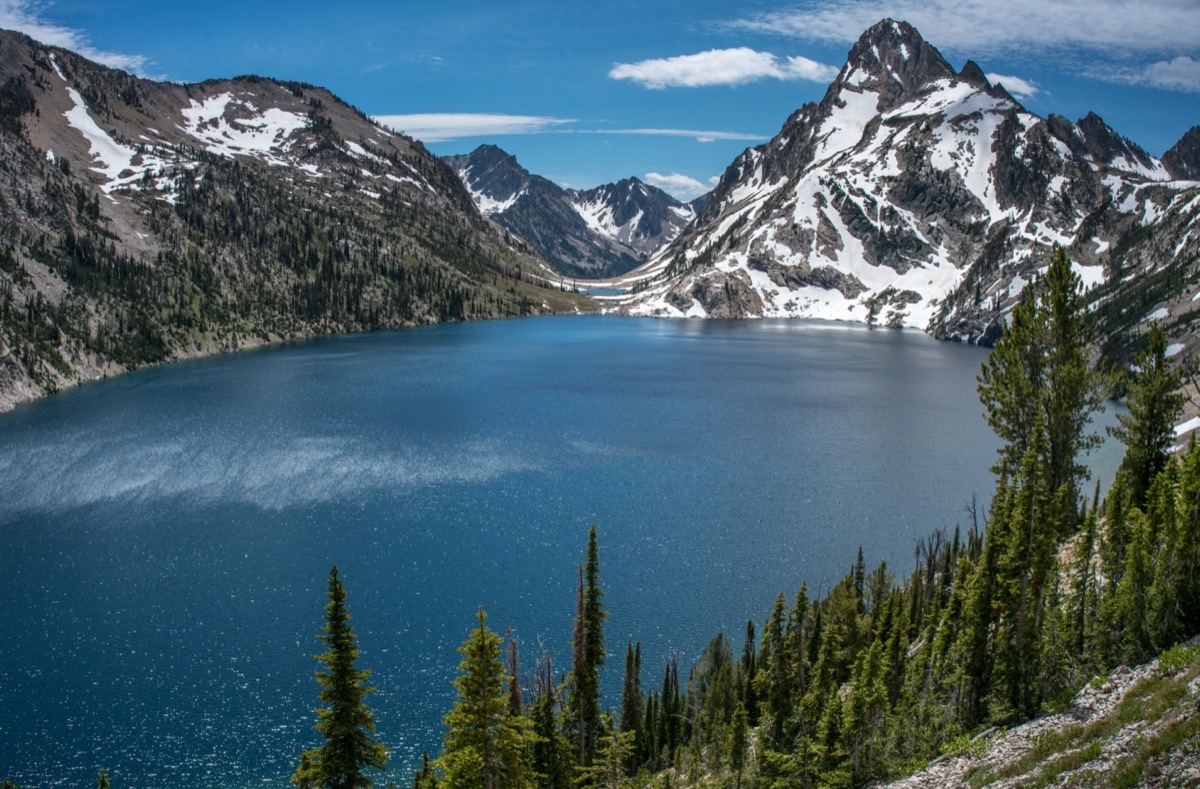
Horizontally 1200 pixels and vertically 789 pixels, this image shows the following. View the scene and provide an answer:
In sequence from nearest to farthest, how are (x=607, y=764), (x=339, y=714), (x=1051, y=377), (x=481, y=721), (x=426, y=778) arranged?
(x=481, y=721)
(x=339, y=714)
(x=607, y=764)
(x=426, y=778)
(x=1051, y=377)

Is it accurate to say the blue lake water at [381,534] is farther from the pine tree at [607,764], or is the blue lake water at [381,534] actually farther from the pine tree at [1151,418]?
the pine tree at [1151,418]

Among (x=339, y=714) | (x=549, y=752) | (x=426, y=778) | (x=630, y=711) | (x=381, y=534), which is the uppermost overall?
(x=339, y=714)

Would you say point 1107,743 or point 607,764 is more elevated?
point 1107,743

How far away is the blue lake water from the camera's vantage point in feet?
152

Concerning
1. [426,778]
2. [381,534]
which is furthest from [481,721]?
[381,534]

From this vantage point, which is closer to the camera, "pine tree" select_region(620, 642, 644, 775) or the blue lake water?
"pine tree" select_region(620, 642, 644, 775)

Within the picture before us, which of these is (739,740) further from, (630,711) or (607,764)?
(630,711)

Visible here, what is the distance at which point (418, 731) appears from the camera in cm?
4484

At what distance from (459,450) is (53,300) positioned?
11636cm

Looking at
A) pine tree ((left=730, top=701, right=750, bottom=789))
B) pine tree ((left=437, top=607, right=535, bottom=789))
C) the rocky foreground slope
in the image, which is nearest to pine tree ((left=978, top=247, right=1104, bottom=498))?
the rocky foreground slope

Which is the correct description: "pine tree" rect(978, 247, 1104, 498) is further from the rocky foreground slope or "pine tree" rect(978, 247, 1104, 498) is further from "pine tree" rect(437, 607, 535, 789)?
"pine tree" rect(437, 607, 535, 789)

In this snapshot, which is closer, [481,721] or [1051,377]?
[481,721]

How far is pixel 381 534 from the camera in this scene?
234ft

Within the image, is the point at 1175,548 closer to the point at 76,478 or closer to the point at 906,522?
the point at 906,522
